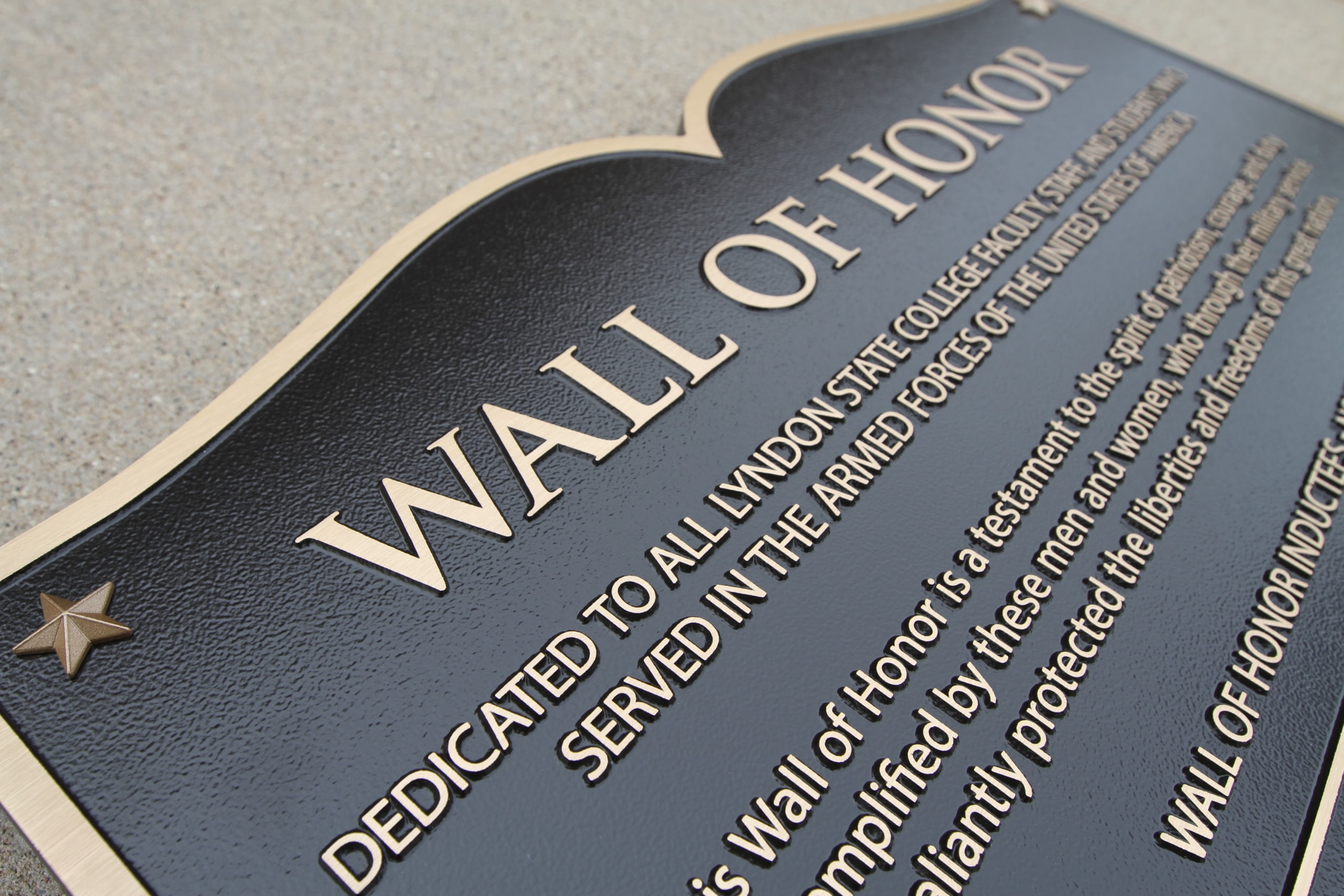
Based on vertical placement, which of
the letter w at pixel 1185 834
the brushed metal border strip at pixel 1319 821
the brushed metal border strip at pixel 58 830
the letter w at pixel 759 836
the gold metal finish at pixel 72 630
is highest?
the brushed metal border strip at pixel 1319 821

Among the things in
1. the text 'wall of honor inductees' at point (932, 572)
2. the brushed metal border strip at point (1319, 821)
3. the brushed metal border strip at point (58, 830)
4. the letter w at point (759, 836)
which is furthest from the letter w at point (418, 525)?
the brushed metal border strip at point (1319, 821)

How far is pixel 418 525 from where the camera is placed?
1.85 meters

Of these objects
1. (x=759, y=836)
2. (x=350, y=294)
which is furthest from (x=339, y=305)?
(x=759, y=836)

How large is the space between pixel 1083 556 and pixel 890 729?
741 mm

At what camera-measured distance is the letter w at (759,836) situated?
155 centimetres

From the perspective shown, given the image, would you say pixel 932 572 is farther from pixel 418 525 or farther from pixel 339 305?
pixel 339 305

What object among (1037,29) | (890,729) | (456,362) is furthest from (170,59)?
(1037,29)

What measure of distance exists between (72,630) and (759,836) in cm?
132

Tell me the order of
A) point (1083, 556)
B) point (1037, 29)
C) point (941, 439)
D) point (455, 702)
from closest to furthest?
point (455, 702) → point (1083, 556) → point (941, 439) → point (1037, 29)

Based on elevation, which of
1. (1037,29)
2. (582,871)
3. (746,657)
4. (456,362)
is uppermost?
(1037,29)

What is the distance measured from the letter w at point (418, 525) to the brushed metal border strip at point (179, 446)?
369mm

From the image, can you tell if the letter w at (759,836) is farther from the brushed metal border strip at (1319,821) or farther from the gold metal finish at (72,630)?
the gold metal finish at (72,630)

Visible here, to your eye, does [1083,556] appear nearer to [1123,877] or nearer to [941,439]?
[941,439]

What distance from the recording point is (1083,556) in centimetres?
211
